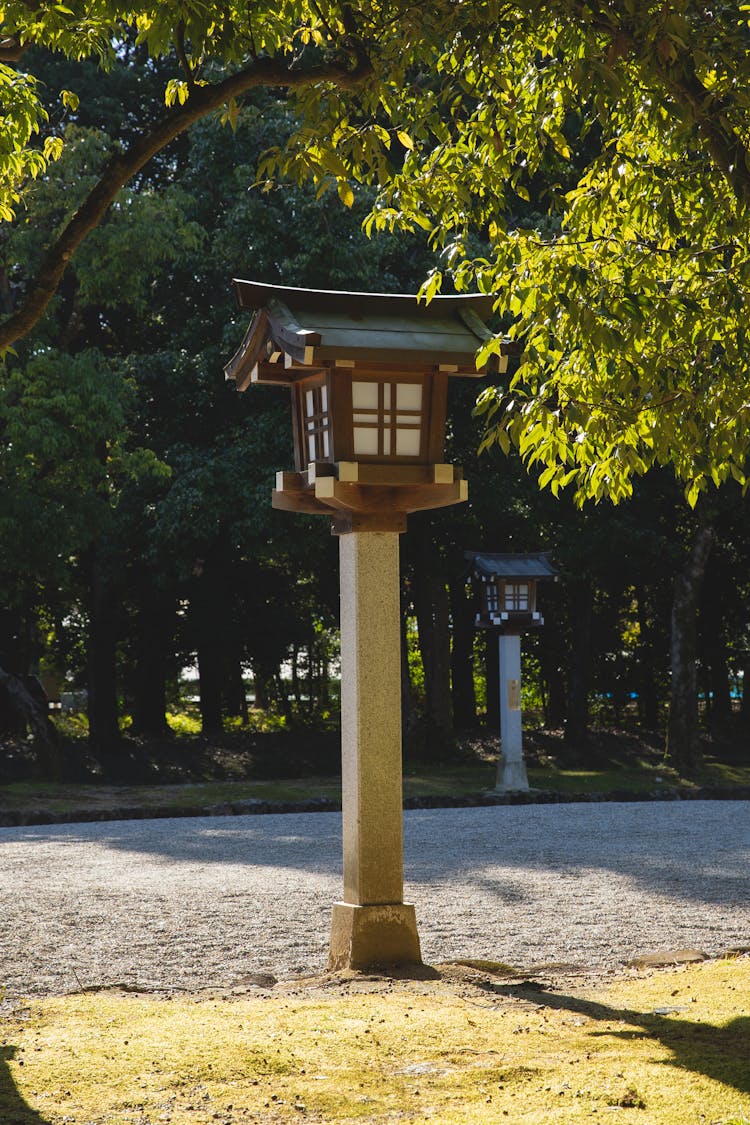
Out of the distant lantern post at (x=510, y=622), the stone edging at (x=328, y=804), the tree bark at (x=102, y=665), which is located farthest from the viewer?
the tree bark at (x=102, y=665)

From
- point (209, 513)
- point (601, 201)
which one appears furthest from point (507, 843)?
point (209, 513)

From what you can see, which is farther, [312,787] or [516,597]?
[312,787]

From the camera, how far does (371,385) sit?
22.1ft

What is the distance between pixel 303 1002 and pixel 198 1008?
47 centimetres

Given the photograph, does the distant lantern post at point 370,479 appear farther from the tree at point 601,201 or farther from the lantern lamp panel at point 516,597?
the lantern lamp panel at point 516,597

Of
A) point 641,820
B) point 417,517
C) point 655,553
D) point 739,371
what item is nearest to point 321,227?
point 417,517

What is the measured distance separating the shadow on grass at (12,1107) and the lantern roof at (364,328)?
12.2 feet

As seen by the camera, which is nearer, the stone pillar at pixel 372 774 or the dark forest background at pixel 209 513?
the stone pillar at pixel 372 774

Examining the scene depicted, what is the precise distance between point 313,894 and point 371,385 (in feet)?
14.1

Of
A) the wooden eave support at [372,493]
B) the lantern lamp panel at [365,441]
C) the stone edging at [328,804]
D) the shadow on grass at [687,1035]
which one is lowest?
the stone edging at [328,804]

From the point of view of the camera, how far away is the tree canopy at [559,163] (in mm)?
4570

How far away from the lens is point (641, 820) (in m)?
13.9

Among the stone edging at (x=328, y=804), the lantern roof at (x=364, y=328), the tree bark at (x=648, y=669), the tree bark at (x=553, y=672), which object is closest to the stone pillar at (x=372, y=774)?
the lantern roof at (x=364, y=328)

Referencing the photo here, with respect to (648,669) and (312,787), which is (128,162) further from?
(648,669)
